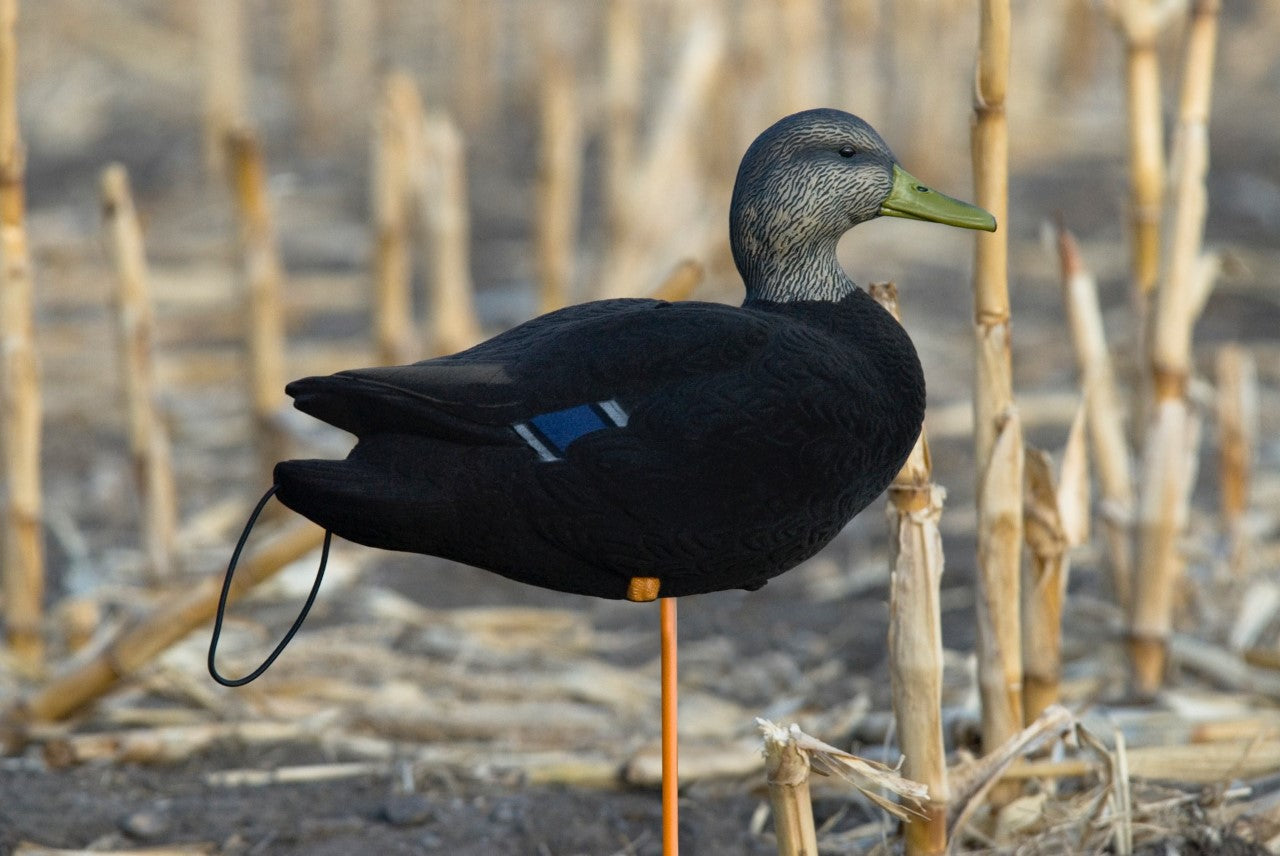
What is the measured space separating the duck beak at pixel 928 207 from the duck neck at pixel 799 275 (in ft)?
0.27

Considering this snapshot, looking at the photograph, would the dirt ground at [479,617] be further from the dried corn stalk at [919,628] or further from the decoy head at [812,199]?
the decoy head at [812,199]

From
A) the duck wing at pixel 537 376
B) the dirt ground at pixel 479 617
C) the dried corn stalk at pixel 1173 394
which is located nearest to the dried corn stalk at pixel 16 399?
the dirt ground at pixel 479 617

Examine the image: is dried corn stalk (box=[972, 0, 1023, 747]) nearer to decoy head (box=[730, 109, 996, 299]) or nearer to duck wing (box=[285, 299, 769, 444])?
decoy head (box=[730, 109, 996, 299])

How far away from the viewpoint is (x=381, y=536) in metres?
1.46

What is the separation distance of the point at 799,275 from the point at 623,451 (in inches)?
12.3

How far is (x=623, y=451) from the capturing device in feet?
4.79

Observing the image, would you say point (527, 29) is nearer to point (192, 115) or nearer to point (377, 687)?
point (192, 115)

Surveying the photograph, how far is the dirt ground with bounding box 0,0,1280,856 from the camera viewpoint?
7.79 ft

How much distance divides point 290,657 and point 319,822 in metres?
0.72

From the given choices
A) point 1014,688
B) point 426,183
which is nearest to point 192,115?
point 426,183

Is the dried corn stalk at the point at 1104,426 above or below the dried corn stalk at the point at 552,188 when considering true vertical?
below

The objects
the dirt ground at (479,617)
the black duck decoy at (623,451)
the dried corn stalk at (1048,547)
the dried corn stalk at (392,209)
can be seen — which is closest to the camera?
the black duck decoy at (623,451)

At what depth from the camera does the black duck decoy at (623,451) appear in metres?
1.45

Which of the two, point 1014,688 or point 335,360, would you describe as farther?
point 335,360
